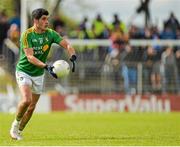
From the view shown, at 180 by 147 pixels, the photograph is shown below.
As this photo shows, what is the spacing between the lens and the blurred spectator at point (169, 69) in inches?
1129

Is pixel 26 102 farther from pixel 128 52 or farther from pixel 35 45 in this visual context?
pixel 128 52

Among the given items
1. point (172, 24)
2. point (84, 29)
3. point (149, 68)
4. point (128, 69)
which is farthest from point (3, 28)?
point (172, 24)

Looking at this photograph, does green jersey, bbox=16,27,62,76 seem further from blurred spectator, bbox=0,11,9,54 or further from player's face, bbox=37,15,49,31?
blurred spectator, bbox=0,11,9,54

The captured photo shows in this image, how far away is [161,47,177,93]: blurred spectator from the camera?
2869 centimetres

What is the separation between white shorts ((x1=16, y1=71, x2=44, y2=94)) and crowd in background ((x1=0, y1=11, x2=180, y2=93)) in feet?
45.2

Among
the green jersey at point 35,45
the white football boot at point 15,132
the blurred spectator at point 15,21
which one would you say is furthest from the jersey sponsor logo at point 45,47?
the blurred spectator at point 15,21

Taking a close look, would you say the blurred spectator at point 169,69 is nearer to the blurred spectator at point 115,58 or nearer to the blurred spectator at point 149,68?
the blurred spectator at point 149,68

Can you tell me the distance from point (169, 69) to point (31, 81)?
15116 mm

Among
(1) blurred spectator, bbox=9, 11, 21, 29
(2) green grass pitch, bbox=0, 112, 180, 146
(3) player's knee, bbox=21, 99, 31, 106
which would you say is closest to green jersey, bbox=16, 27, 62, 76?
(3) player's knee, bbox=21, 99, 31, 106

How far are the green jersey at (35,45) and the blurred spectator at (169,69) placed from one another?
14580mm

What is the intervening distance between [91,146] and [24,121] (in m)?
2.71

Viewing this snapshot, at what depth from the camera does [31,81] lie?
14352 mm

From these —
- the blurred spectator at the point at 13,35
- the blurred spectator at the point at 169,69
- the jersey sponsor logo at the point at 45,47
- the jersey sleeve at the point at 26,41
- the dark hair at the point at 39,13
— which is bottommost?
the blurred spectator at the point at 169,69

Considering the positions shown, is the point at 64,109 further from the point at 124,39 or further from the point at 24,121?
the point at 24,121
